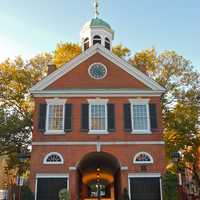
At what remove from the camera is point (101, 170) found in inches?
1118

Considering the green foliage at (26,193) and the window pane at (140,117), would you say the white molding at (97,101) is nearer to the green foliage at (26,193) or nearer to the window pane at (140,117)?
the window pane at (140,117)

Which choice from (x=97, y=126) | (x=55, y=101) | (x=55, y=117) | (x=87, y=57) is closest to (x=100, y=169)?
(x=97, y=126)

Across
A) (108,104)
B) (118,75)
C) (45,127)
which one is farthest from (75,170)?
(118,75)

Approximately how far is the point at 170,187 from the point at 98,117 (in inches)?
258

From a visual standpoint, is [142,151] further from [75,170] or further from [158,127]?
[75,170]

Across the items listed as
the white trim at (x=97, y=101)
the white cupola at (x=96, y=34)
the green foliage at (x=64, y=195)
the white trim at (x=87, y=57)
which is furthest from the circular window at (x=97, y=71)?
the green foliage at (x=64, y=195)

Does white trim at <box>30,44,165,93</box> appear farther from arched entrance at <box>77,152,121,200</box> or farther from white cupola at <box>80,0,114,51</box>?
arched entrance at <box>77,152,121,200</box>

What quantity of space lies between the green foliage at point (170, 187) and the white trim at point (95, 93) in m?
5.94

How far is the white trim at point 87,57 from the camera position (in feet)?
71.4

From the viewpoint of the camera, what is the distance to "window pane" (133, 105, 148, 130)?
2086cm

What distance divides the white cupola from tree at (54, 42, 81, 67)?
541 centimetres

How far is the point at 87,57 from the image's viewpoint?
74.8ft

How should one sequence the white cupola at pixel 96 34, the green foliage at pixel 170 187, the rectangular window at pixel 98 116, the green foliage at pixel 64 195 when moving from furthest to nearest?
1. the white cupola at pixel 96 34
2. the rectangular window at pixel 98 116
3. the green foliage at pixel 170 187
4. the green foliage at pixel 64 195

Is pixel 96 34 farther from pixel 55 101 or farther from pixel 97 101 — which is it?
pixel 55 101
